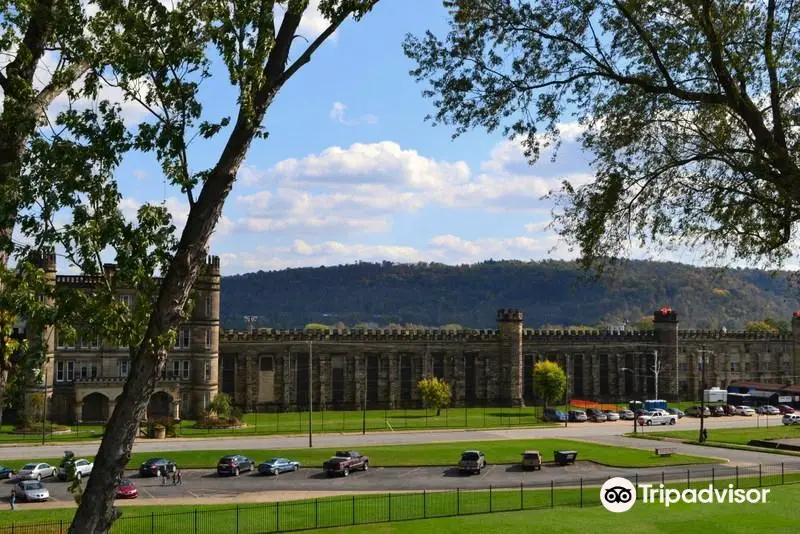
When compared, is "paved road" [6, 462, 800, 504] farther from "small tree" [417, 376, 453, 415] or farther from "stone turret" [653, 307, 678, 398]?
"stone turret" [653, 307, 678, 398]

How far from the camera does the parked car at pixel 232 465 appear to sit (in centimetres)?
4584

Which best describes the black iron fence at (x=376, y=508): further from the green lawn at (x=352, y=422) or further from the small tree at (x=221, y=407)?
the small tree at (x=221, y=407)

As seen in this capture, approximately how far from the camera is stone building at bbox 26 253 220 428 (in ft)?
232

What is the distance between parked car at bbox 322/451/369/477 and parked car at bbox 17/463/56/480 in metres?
15.0

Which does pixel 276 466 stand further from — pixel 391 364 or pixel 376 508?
pixel 391 364

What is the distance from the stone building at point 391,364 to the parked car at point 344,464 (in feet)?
92.8

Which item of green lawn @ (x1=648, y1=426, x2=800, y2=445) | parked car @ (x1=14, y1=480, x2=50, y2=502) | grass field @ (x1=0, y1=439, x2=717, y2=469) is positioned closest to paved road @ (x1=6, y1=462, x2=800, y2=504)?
parked car @ (x1=14, y1=480, x2=50, y2=502)

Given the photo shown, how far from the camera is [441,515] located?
34.7 metres

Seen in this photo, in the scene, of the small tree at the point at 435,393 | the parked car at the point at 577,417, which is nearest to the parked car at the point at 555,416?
the parked car at the point at 577,417

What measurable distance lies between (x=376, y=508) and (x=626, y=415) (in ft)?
190

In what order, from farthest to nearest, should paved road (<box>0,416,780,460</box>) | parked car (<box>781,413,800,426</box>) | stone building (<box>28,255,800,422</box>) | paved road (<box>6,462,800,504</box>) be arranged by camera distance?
parked car (<box>781,413,800,426</box>)
stone building (<box>28,255,800,422</box>)
paved road (<box>0,416,780,460</box>)
paved road (<box>6,462,800,504</box>)

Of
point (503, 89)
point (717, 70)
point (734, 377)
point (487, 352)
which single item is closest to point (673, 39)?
point (717, 70)

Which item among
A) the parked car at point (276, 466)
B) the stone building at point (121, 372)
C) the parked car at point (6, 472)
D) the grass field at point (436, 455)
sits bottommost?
the grass field at point (436, 455)

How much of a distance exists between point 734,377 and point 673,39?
106 meters
